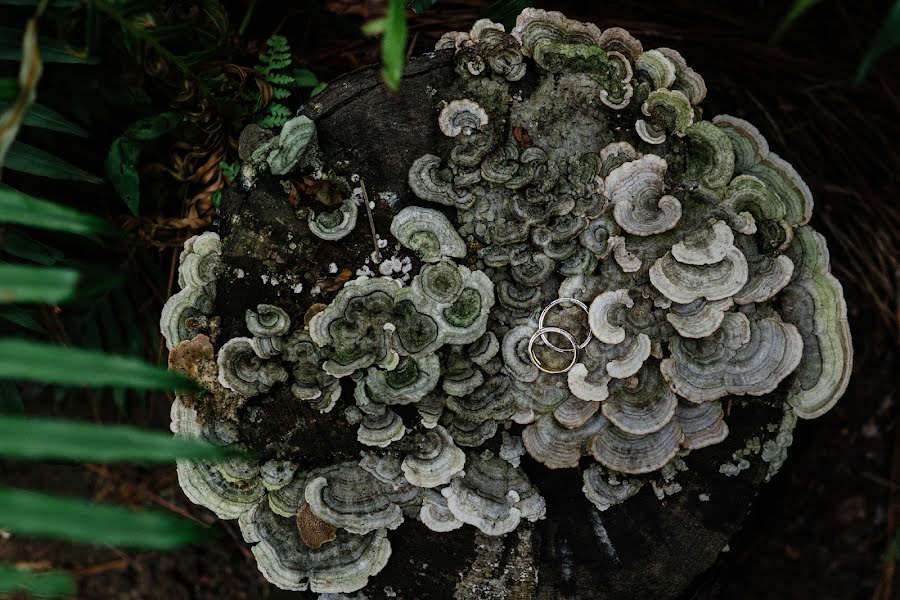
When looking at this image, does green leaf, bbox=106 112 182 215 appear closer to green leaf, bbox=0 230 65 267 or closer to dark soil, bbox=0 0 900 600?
green leaf, bbox=0 230 65 267

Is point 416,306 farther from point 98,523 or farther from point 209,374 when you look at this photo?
point 98,523

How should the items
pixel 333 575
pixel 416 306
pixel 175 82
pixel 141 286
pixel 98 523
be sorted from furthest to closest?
pixel 141 286 → pixel 175 82 → pixel 333 575 → pixel 416 306 → pixel 98 523

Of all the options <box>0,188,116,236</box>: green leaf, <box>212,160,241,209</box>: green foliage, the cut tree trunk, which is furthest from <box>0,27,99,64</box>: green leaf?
<box>0,188,116,236</box>: green leaf

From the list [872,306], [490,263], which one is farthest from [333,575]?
[872,306]

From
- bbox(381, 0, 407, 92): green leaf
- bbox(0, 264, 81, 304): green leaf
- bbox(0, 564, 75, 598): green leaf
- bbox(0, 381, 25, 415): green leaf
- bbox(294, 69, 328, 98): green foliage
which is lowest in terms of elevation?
bbox(0, 381, 25, 415): green leaf

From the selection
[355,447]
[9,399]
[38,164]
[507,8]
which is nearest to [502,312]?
[355,447]

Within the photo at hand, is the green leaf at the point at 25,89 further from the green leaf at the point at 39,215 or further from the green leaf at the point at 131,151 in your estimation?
the green leaf at the point at 131,151
